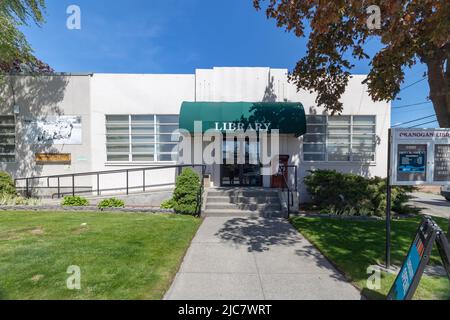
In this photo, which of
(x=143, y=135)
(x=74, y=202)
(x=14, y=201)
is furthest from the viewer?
(x=143, y=135)

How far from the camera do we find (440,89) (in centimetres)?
548

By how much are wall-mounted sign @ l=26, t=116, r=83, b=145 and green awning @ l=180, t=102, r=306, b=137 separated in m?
5.37

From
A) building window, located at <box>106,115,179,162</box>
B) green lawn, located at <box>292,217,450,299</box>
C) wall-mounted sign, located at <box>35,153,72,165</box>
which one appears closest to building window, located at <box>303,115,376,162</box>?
green lawn, located at <box>292,217,450,299</box>

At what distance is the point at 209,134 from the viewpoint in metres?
→ 11.3

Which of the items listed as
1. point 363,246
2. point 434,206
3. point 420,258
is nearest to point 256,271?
point 420,258

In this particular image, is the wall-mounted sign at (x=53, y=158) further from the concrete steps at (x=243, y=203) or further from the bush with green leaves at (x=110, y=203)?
the concrete steps at (x=243, y=203)

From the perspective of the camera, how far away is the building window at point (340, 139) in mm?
11484

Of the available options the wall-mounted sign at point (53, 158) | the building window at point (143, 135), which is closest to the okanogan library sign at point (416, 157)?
the building window at point (143, 135)

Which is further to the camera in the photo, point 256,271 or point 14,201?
point 14,201

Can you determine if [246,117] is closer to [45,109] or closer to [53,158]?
[53,158]

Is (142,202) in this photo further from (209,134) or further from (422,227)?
(422,227)

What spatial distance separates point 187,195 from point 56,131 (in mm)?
7770

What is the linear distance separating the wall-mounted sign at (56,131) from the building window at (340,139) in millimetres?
10681
